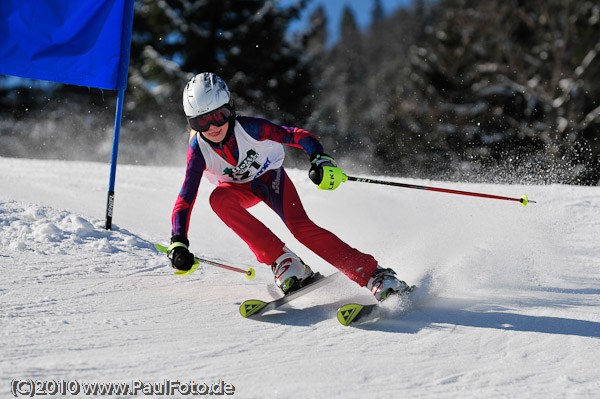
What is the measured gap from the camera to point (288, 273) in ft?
10.4

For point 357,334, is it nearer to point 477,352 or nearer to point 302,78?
point 477,352

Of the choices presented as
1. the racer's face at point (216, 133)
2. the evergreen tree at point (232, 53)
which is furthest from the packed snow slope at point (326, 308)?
the evergreen tree at point (232, 53)

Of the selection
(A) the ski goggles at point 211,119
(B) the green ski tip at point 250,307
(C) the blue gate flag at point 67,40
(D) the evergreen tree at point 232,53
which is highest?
(D) the evergreen tree at point 232,53

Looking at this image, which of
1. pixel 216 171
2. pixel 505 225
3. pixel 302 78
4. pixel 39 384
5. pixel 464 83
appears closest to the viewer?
pixel 39 384

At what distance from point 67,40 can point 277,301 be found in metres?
2.76

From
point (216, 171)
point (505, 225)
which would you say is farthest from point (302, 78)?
point (216, 171)

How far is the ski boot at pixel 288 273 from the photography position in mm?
3170

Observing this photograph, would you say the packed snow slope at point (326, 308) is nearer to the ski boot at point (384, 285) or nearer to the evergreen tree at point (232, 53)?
the ski boot at point (384, 285)

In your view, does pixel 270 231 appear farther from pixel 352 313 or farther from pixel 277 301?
pixel 352 313

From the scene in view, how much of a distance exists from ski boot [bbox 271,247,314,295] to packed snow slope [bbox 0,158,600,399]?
0.44 feet

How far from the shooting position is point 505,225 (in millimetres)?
4789

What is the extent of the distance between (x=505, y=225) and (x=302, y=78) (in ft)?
49.4

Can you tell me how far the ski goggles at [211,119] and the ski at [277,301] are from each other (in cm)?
102

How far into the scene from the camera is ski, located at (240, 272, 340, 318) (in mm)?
2797
